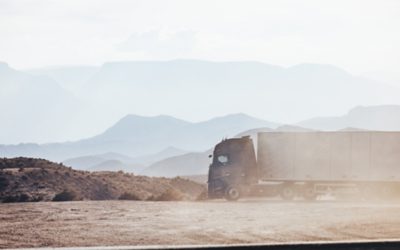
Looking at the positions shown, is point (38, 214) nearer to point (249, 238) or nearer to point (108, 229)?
point (108, 229)

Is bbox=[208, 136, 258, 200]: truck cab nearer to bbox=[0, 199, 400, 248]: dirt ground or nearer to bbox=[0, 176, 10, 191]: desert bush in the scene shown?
bbox=[0, 199, 400, 248]: dirt ground

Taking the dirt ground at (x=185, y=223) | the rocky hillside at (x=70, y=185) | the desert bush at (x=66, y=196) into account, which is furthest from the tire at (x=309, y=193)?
the desert bush at (x=66, y=196)

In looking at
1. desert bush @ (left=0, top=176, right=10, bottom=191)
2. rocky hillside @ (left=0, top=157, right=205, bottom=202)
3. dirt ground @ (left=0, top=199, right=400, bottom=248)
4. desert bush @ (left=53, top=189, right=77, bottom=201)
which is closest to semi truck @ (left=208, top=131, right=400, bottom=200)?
dirt ground @ (left=0, top=199, right=400, bottom=248)

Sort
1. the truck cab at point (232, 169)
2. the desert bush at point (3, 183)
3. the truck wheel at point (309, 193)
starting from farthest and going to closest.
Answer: the desert bush at point (3, 183), the truck cab at point (232, 169), the truck wheel at point (309, 193)

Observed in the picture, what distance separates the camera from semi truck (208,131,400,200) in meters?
38.7

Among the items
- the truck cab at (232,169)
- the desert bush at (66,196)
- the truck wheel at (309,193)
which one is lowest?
the desert bush at (66,196)

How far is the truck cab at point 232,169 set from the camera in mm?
39500

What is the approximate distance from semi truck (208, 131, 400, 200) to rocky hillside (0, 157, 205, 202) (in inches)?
253

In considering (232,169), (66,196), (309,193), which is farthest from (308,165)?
(66,196)

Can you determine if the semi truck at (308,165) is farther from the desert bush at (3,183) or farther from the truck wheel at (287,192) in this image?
the desert bush at (3,183)

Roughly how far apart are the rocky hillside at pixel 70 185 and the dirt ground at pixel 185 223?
9.76m

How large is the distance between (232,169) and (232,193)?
1.43 m

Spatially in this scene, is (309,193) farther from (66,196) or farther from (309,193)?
(66,196)

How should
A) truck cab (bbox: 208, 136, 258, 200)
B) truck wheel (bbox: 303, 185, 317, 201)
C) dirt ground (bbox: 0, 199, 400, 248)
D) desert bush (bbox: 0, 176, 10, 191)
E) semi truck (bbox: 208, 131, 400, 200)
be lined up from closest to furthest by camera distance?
dirt ground (bbox: 0, 199, 400, 248), semi truck (bbox: 208, 131, 400, 200), truck wheel (bbox: 303, 185, 317, 201), truck cab (bbox: 208, 136, 258, 200), desert bush (bbox: 0, 176, 10, 191)
